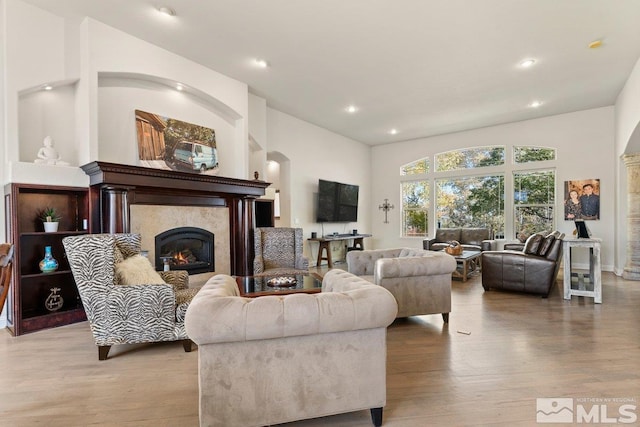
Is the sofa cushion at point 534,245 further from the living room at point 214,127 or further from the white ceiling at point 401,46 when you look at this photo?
the white ceiling at point 401,46

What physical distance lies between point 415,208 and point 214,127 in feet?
20.3

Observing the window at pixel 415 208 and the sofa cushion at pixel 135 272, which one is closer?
the sofa cushion at pixel 135 272

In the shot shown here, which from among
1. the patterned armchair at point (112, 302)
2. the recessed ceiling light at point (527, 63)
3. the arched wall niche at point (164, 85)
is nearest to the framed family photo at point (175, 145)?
the arched wall niche at point (164, 85)

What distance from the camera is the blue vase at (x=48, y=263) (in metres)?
3.54

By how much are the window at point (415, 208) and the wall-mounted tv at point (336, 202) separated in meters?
1.56

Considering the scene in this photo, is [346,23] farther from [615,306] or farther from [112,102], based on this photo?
[615,306]

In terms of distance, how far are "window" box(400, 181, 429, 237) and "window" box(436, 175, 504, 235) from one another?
14.6 inches

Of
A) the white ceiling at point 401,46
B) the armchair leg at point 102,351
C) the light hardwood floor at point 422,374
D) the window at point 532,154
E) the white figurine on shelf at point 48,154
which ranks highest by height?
the white ceiling at point 401,46

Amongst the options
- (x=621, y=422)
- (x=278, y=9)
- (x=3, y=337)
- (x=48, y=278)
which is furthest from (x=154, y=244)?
(x=621, y=422)

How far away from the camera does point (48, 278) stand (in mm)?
3766

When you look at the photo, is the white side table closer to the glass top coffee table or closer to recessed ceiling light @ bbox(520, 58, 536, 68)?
recessed ceiling light @ bbox(520, 58, 536, 68)

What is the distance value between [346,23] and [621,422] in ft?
13.5

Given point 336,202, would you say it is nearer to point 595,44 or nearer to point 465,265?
point 465,265

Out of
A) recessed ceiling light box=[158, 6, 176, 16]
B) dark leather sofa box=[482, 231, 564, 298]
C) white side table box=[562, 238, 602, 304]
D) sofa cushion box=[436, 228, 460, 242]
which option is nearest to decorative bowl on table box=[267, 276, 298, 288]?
recessed ceiling light box=[158, 6, 176, 16]
